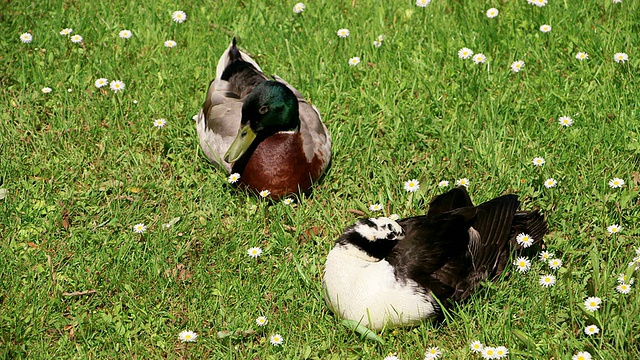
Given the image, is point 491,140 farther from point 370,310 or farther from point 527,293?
point 370,310

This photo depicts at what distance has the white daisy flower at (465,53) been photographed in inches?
222

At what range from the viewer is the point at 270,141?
4.88 m

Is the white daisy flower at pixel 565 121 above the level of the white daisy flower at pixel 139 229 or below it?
above

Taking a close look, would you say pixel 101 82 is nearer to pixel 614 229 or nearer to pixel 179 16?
pixel 179 16

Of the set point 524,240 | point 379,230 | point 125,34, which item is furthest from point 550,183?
point 125,34

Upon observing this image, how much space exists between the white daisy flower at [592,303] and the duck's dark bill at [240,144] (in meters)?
2.17

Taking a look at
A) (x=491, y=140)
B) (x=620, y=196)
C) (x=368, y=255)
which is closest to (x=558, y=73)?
(x=491, y=140)

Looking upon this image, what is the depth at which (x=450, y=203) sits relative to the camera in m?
4.34

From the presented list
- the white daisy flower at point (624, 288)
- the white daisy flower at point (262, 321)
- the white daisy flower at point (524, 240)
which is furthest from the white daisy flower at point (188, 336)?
the white daisy flower at point (624, 288)

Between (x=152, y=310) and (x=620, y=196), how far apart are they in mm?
2701

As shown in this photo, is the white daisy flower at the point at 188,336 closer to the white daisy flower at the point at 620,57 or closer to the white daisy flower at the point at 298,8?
the white daisy flower at the point at 298,8

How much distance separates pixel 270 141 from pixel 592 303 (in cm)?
211

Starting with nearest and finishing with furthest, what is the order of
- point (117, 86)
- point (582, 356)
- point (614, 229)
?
point (582, 356) → point (614, 229) → point (117, 86)

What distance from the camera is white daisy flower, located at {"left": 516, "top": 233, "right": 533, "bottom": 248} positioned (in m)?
4.18
